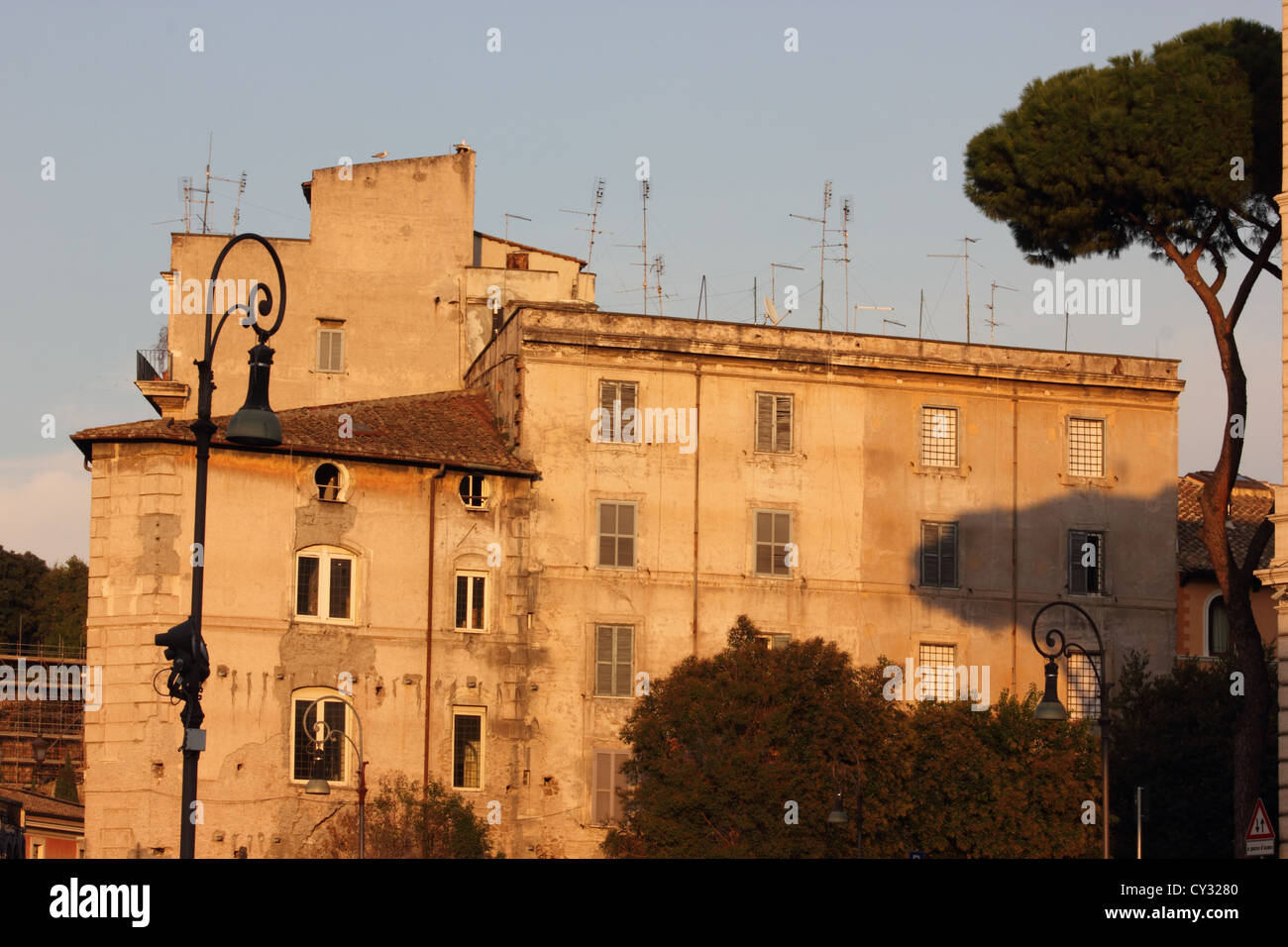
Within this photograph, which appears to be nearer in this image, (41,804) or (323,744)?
(323,744)

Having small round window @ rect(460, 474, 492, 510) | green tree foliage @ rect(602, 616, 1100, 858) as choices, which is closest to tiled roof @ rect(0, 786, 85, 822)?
small round window @ rect(460, 474, 492, 510)

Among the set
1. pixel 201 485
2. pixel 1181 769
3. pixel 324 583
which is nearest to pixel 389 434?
pixel 324 583

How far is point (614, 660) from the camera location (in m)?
51.2

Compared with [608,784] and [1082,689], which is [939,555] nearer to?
[1082,689]

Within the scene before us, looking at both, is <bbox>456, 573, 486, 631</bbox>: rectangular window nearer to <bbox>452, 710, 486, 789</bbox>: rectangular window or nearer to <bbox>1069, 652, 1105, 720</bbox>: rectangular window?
<bbox>452, 710, 486, 789</bbox>: rectangular window

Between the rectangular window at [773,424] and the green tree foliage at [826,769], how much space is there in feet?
20.2

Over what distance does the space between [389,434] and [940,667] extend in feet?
49.3

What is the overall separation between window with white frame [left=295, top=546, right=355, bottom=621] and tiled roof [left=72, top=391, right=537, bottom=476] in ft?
7.96

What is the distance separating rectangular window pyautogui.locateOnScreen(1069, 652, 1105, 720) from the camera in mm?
54094

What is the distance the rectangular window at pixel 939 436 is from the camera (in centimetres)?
5478
